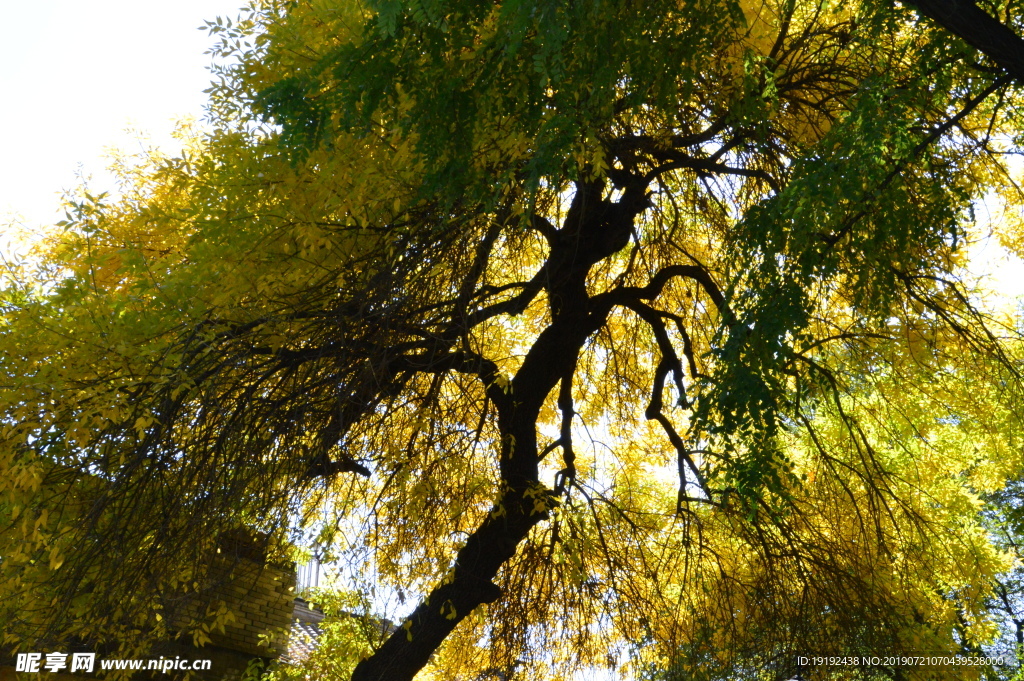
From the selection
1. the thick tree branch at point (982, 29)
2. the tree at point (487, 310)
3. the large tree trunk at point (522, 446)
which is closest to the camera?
the thick tree branch at point (982, 29)

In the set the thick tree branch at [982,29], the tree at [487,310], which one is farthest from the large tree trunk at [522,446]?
the thick tree branch at [982,29]

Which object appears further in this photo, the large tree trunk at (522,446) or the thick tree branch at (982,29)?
the large tree trunk at (522,446)

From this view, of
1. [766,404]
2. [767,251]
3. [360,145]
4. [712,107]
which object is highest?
[712,107]

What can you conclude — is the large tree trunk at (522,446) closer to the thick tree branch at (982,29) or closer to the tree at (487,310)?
the tree at (487,310)

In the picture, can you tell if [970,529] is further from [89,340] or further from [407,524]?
[89,340]

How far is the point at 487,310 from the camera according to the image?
7363 mm

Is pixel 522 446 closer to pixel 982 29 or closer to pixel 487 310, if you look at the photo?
pixel 487 310

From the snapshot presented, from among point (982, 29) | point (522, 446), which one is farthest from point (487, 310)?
point (982, 29)

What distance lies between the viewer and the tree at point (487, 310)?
5.09m

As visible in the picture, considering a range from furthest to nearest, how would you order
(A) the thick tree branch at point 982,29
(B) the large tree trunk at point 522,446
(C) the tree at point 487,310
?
(B) the large tree trunk at point 522,446, (C) the tree at point 487,310, (A) the thick tree branch at point 982,29

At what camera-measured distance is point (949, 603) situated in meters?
10.1

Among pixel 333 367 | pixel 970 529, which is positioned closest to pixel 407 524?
pixel 333 367

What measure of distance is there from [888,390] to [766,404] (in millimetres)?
5144

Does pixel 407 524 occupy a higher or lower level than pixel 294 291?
lower
